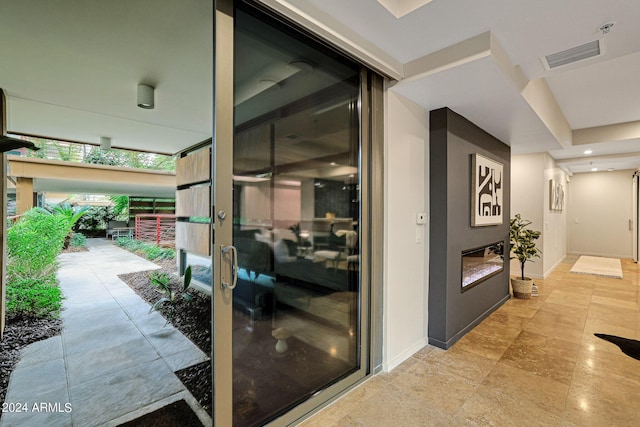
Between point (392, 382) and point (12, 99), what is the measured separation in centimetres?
470

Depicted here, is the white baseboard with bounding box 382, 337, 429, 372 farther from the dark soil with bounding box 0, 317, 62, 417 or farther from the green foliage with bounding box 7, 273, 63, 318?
the green foliage with bounding box 7, 273, 63, 318

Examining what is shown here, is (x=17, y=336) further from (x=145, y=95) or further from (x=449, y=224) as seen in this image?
(x=449, y=224)

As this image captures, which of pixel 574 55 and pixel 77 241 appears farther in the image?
pixel 77 241

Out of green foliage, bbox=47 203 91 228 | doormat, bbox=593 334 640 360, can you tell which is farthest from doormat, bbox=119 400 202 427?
green foliage, bbox=47 203 91 228

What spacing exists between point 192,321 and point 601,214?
10.1 meters

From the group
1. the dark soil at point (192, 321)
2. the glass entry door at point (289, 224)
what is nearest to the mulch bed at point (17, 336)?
the dark soil at point (192, 321)

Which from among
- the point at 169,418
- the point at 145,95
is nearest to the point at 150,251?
the point at 145,95

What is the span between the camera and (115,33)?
1.96 m

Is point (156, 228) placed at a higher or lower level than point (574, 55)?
lower

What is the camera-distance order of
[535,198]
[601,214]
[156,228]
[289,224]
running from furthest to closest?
[156,228] → [601,214] → [535,198] → [289,224]

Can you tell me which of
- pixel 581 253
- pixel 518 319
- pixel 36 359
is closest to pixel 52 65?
pixel 36 359

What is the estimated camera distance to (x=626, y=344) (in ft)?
8.87

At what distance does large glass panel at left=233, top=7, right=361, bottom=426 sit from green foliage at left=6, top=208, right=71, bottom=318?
3651 mm

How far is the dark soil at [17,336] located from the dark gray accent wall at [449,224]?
343 cm
